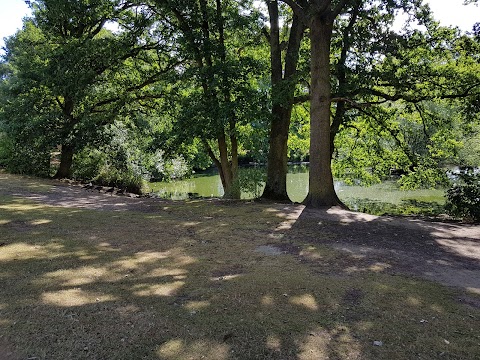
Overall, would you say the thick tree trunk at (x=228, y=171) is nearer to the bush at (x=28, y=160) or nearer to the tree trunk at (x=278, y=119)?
the tree trunk at (x=278, y=119)

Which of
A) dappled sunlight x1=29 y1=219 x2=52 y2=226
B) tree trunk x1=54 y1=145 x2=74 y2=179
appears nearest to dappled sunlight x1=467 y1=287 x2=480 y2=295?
dappled sunlight x1=29 y1=219 x2=52 y2=226

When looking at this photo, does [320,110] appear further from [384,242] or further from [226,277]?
[226,277]

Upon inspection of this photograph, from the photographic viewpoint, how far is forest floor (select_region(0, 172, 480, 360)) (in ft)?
9.11

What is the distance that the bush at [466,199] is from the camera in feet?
31.9

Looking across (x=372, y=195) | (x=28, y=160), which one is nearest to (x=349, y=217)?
(x=28, y=160)

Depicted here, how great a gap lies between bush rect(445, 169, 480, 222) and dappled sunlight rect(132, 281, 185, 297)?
860cm

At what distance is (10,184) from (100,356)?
11.3m

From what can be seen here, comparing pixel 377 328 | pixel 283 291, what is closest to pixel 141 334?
pixel 283 291

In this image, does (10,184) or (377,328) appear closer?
(377,328)

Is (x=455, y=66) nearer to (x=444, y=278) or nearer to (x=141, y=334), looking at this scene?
(x=444, y=278)

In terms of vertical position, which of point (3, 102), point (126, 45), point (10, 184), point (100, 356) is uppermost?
point (126, 45)

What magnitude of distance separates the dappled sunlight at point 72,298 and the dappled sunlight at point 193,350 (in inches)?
41.9

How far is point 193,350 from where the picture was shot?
268 cm

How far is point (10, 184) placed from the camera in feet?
39.2
